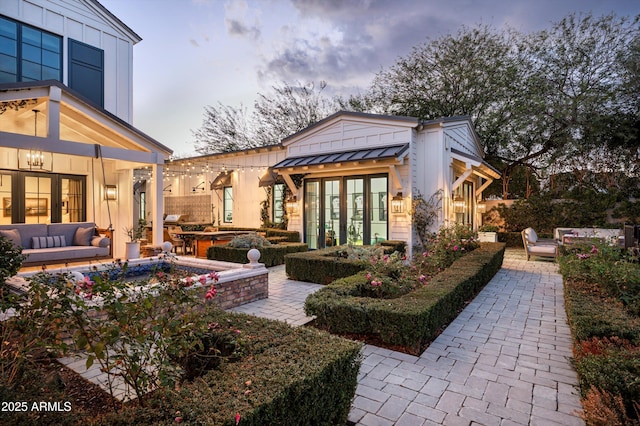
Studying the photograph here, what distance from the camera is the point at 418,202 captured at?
10.0 m

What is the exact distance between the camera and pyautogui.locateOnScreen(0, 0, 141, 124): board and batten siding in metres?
8.92

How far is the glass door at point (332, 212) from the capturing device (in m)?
11.3

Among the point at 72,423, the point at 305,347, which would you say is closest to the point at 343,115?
the point at 305,347

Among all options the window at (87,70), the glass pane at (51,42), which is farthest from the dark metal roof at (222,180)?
the glass pane at (51,42)

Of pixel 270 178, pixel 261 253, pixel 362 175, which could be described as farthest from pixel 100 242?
pixel 362 175

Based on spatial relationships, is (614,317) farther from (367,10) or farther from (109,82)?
(109,82)

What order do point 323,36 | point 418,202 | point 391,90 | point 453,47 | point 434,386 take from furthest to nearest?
point 391,90, point 453,47, point 323,36, point 418,202, point 434,386

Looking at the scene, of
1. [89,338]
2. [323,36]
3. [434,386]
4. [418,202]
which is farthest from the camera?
[323,36]

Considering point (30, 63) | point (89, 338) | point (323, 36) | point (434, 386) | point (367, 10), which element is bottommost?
point (434, 386)

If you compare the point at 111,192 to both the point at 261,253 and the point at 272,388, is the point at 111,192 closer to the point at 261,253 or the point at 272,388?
the point at 261,253

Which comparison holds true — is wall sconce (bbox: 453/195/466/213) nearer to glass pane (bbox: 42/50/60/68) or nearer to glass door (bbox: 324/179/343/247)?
glass door (bbox: 324/179/343/247)

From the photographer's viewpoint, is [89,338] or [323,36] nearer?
[89,338]

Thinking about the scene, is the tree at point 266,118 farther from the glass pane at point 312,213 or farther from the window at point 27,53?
the window at point 27,53

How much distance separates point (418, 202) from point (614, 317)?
6.96m
